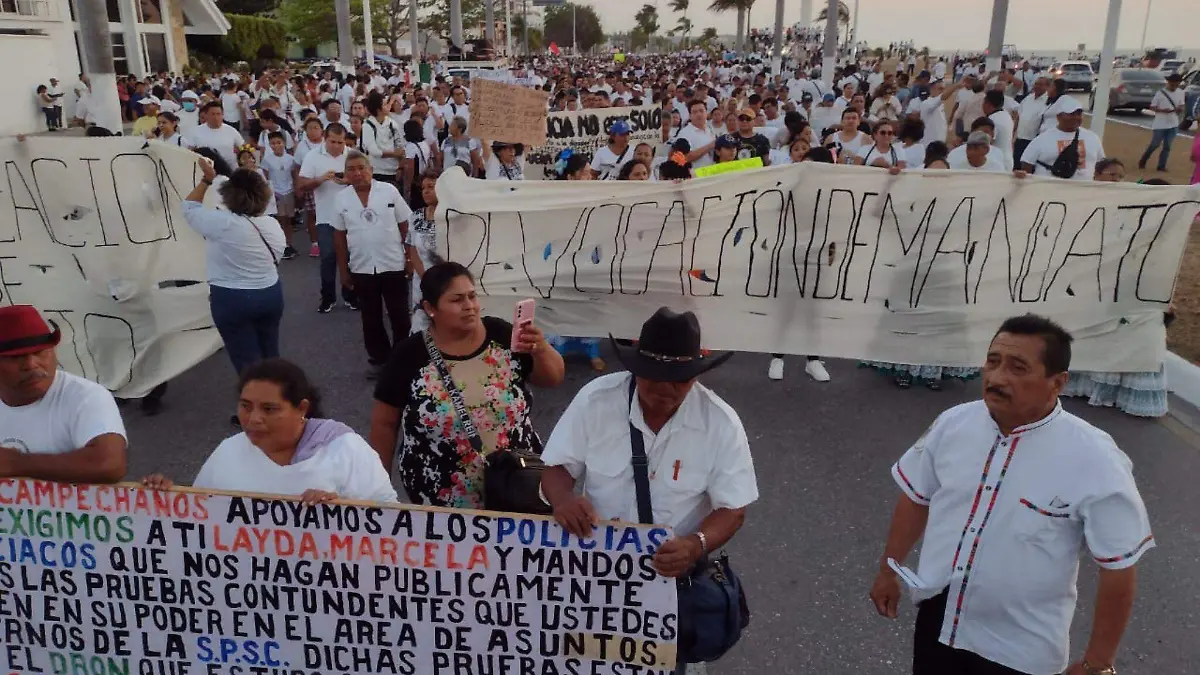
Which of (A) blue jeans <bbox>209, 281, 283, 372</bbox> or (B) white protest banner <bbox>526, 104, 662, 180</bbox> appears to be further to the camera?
(B) white protest banner <bbox>526, 104, 662, 180</bbox>

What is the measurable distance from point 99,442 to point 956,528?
2.67 meters

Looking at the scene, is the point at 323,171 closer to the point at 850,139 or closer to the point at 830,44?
the point at 850,139

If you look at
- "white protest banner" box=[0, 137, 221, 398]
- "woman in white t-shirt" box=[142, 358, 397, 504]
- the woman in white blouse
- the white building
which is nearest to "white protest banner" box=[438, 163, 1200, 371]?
the woman in white blouse

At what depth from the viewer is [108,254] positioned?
20.5 feet

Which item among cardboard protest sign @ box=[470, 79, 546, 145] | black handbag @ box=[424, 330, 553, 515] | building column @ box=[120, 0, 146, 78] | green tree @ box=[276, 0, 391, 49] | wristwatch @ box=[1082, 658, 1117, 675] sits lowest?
wristwatch @ box=[1082, 658, 1117, 675]

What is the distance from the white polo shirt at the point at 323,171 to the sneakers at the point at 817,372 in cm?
467

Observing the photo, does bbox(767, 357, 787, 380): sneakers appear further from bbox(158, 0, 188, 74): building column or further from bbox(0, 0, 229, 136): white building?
bbox(158, 0, 188, 74): building column

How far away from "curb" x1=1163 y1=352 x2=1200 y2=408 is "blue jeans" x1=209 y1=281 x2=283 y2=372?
20.8 feet

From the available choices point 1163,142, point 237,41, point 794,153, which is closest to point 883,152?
point 794,153

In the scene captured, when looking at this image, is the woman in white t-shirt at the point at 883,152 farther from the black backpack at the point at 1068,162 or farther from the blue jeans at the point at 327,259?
the blue jeans at the point at 327,259

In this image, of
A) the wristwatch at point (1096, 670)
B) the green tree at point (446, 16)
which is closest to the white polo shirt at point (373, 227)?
the wristwatch at point (1096, 670)

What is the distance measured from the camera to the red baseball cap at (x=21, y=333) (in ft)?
9.24

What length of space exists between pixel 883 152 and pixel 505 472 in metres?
7.18

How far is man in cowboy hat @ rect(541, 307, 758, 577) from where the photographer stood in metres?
2.57
